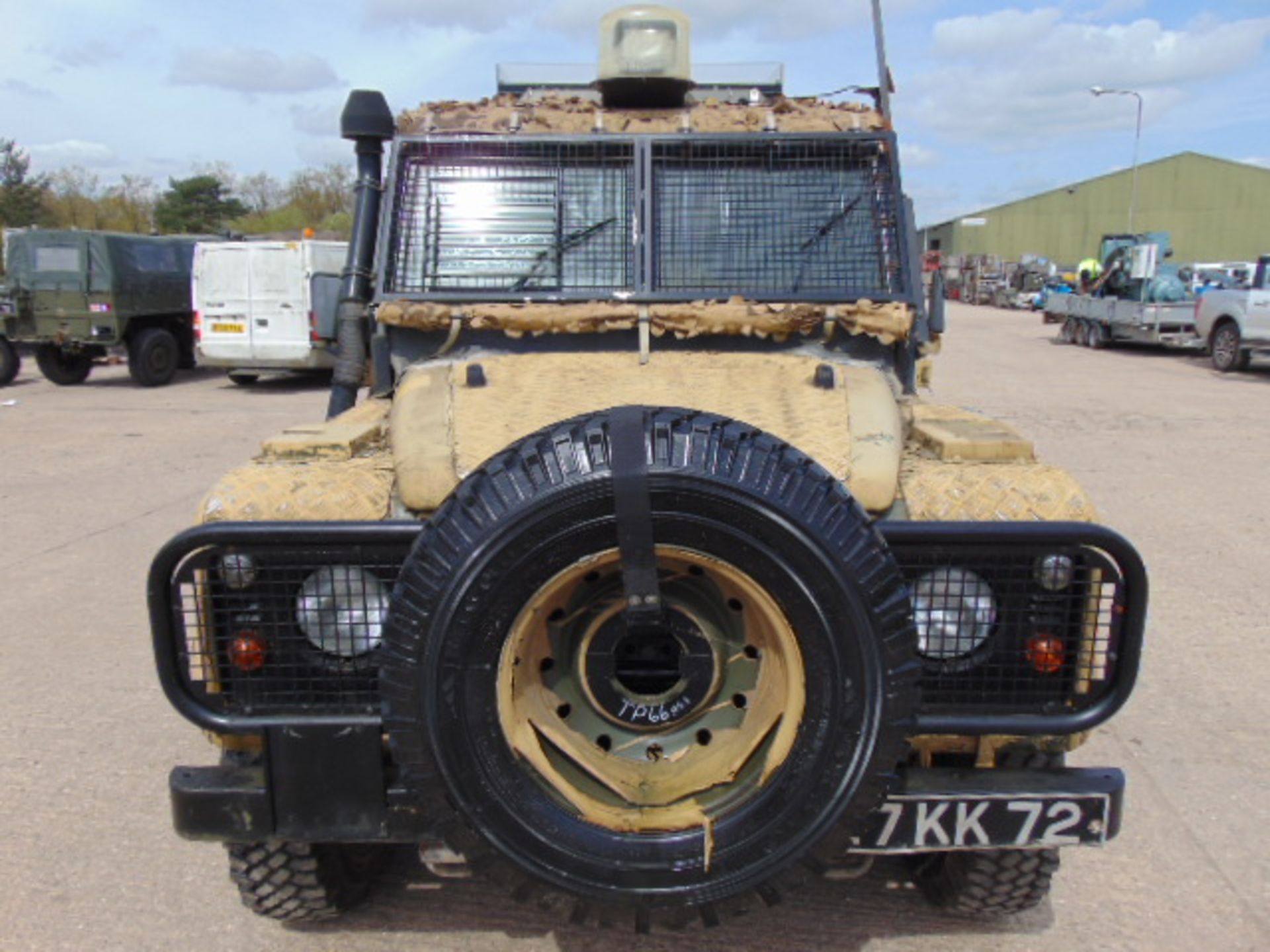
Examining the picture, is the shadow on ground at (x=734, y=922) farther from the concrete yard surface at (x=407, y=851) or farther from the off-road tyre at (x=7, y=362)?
the off-road tyre at (x=7, y=362)

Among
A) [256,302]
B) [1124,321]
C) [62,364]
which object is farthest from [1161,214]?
[62,364]

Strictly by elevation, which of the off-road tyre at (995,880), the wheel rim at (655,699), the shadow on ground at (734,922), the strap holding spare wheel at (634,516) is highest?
the strap holding spare wheel at (634,516)

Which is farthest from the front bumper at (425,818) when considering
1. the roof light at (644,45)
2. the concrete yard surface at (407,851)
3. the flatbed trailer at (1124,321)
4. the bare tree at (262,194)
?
the bare tree at (262,194)

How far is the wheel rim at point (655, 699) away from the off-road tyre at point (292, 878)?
0.94 meters

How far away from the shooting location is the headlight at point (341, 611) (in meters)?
2.46

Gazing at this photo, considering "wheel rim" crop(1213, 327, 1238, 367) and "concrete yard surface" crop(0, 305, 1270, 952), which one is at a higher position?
"wheel rim" crop(1213, 327, 1238, 367)

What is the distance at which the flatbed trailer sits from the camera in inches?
821

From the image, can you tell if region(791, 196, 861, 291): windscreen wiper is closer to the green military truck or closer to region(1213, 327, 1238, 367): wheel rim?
the green military truck

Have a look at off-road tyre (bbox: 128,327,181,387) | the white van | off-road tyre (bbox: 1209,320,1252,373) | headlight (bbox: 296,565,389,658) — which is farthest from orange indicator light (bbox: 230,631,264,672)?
off-road tyre (bbox: 1209,320,1252,373)

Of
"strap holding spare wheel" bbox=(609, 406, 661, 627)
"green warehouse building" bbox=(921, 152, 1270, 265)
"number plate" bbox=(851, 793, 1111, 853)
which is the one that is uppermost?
"green warehouse building" bbox=(921, 152, 1270, 265)

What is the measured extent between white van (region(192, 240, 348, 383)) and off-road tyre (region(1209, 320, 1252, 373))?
1459 cm

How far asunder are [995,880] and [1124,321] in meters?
21.5

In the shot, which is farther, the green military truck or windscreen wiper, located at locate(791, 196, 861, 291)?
the green military truck

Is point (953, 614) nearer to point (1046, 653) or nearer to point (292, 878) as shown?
point (1046, 653)
